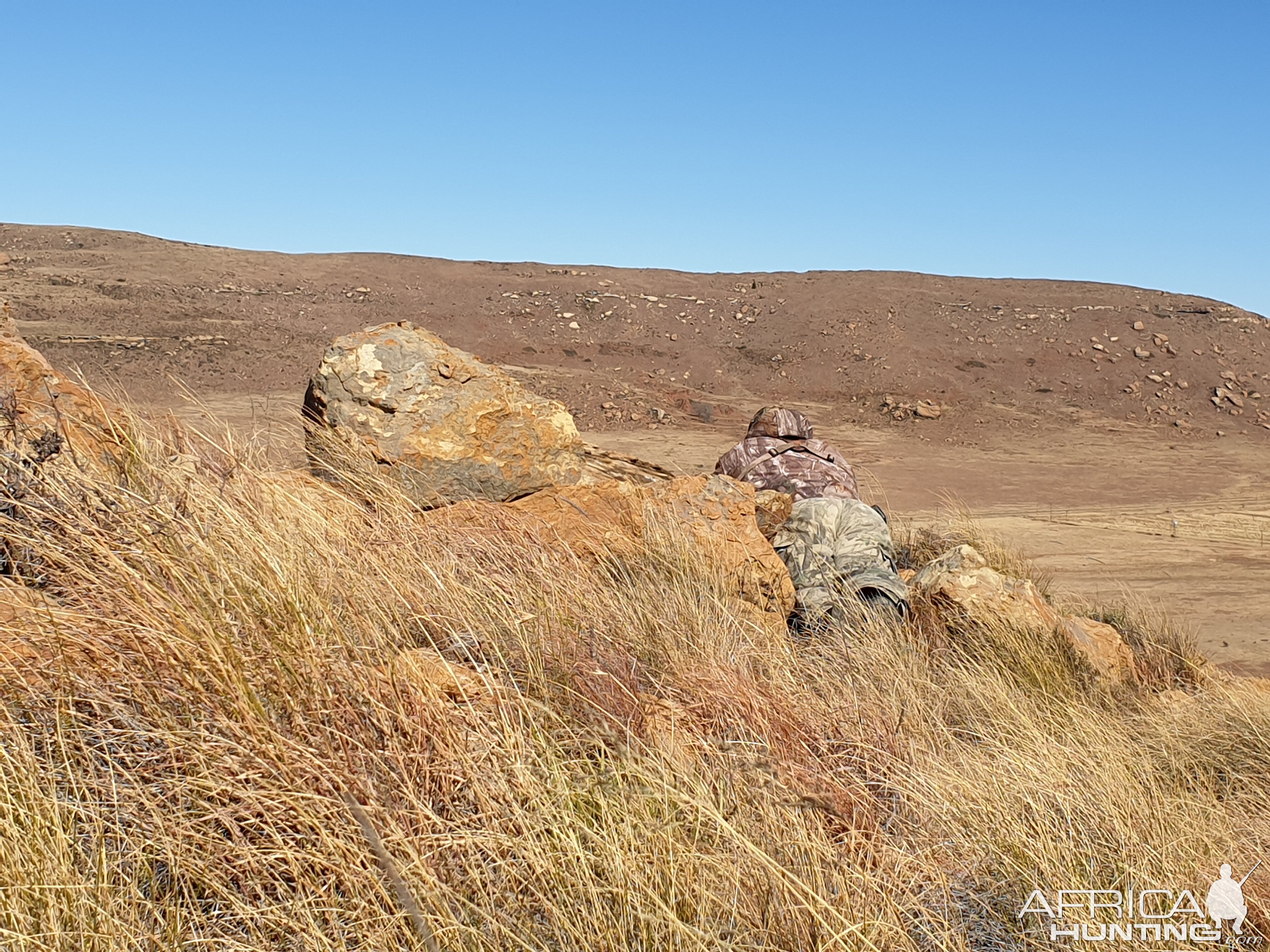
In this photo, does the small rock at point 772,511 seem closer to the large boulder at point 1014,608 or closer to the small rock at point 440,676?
the large boulder at point 1014,608

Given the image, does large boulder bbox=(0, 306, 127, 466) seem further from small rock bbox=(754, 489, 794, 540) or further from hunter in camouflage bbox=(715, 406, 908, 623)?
small rock bbox=(754, 489, 794, 540)

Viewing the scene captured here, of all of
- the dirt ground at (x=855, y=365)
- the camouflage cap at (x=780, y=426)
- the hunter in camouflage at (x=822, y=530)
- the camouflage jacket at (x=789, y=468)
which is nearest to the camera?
the hunter in camouflage at (x=822, y=530)

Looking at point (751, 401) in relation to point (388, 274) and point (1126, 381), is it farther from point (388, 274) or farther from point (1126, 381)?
point (388, 274)

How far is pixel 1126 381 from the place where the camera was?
22.1 m

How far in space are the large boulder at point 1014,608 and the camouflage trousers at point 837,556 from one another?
0.72 ft

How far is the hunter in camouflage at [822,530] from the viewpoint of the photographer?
16.0 ft

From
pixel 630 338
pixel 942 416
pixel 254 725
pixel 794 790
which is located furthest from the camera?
pixel 630 338

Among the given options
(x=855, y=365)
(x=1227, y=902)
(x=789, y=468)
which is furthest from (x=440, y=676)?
(x=855, y=365)

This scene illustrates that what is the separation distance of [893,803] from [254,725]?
1.56 meters

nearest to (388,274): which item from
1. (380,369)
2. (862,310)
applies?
(862,310)
